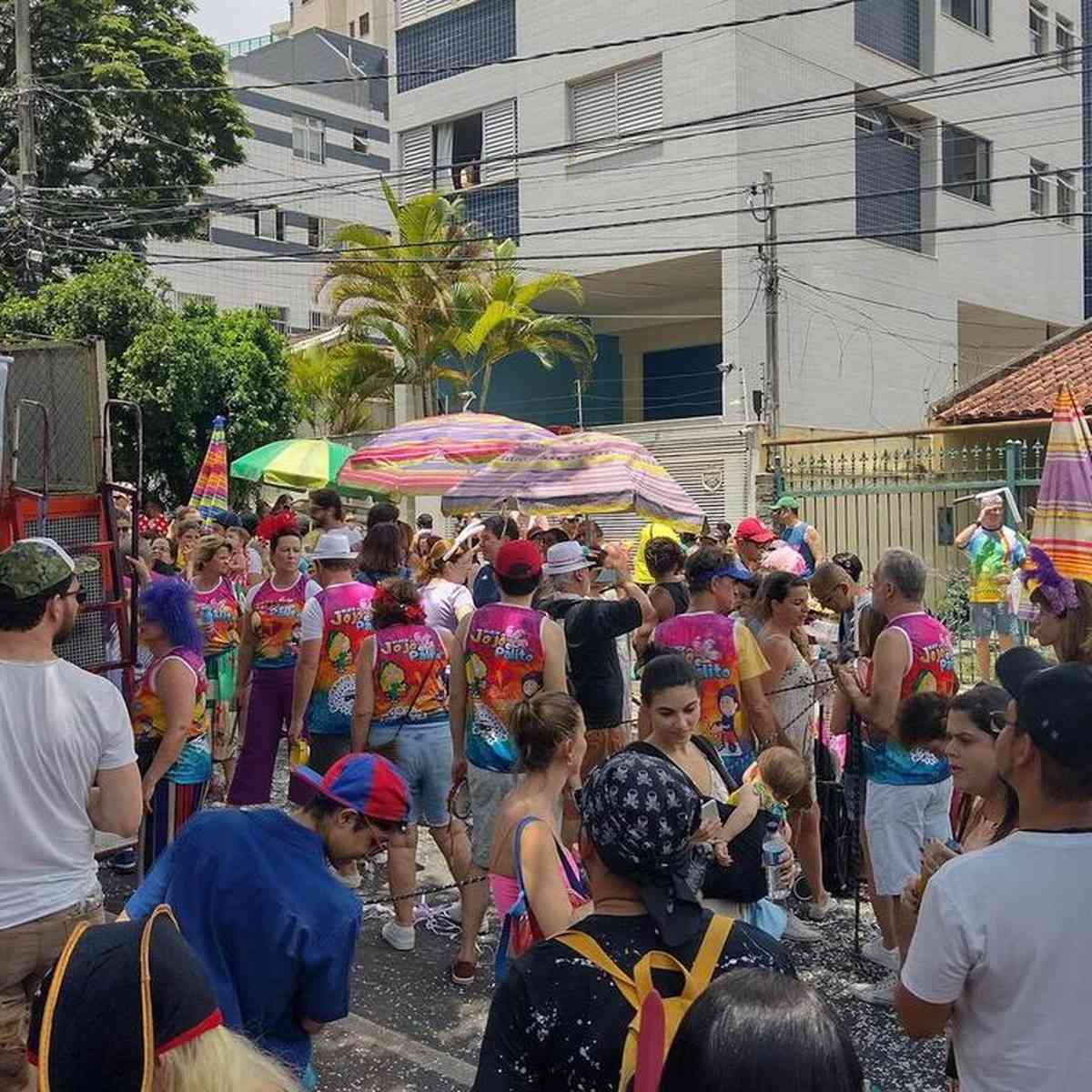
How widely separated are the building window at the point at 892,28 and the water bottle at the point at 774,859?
22803 mm

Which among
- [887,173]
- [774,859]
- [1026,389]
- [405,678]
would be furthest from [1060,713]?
[887,173]

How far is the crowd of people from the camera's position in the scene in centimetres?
179

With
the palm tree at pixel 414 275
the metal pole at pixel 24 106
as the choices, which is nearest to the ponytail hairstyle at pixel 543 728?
the metal pole at pixel 24 106

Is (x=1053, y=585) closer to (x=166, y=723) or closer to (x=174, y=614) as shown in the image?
(x=174, y=614)

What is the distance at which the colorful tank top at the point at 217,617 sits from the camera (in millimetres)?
7457


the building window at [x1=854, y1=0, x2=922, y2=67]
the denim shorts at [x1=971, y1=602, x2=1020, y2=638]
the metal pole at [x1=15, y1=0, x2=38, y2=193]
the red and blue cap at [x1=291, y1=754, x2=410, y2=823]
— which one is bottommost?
the denim shorts at [x1=971, y1=602, x2=1020, y2=638]

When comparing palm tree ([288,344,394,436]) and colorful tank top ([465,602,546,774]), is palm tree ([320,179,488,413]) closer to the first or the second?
palm tree ([288,344,394,436])

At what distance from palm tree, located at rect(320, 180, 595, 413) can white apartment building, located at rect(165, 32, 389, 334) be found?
2130cm

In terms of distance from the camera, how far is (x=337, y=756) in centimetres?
667

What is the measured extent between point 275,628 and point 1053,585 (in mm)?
4327

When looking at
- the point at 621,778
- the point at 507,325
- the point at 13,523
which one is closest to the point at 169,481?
the point at 507,325

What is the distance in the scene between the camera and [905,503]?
Answer: 17000 millimetres

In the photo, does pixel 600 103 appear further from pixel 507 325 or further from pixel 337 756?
pixel 337 756

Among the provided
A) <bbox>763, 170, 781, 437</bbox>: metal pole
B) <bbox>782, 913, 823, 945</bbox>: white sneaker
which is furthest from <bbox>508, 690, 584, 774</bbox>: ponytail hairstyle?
<bbox>763, 170, 781, 437</bbox>: metal pole
